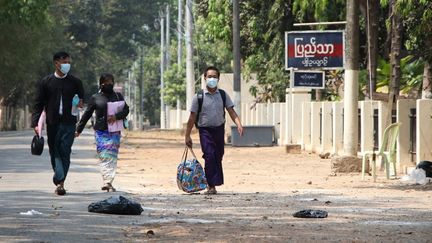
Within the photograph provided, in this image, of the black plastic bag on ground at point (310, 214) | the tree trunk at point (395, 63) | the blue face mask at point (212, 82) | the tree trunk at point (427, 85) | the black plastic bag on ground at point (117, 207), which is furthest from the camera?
the tree trunk at point (427, 85)

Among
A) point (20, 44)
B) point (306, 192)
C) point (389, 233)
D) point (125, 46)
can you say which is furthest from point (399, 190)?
point (125, 46)

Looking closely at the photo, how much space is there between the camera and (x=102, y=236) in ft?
37.9

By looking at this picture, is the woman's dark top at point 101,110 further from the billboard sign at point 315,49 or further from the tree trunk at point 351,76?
the billboard sign at point 315,49

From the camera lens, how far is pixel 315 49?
97.7 ft

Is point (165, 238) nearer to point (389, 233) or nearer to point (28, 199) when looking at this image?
point (389, 233)

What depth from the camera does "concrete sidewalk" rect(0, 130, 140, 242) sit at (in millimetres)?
11539

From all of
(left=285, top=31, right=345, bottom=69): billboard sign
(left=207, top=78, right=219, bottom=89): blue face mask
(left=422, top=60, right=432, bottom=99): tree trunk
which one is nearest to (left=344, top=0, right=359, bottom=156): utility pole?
(left=422, top=60, right=432, bottom=99): tree trunk

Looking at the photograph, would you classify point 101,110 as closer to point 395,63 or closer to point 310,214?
point 310,214

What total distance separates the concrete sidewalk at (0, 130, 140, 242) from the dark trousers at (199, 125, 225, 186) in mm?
1248

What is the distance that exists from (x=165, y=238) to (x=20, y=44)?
2175 inches

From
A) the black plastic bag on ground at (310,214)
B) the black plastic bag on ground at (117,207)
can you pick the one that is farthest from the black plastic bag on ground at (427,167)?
the black plastic bag on ground at (117,207)

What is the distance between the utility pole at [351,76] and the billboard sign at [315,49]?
4.12 m

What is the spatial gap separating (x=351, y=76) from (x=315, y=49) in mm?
5510

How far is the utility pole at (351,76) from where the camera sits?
24141mm
